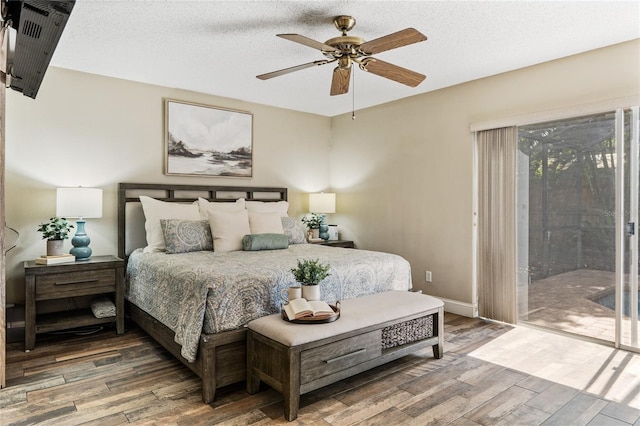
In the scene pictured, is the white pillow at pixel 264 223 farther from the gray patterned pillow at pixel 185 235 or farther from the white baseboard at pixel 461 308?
the white baseboard at pixel 461 308

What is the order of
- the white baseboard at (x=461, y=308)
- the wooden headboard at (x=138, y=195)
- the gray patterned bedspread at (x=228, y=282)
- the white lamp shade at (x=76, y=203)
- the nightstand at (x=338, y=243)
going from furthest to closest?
the nightstand at (x=338, y=243), the white baseboard at (x=461, y=308), the wooden headboard at (x=138, y=195), the white lamp shade at (x=76, y=203), the gray patterned bedspread at (x=228, y=282)

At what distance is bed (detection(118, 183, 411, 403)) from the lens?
2.52 metres

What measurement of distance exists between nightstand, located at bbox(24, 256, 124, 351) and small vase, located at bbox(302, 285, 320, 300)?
1995mm

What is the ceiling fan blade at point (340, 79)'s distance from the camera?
9.74 feet

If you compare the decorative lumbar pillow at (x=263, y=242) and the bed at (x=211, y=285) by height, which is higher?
the decorative lumbar pillow at (x=263, y=242)

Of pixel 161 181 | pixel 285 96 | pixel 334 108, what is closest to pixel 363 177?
pixel 334 108

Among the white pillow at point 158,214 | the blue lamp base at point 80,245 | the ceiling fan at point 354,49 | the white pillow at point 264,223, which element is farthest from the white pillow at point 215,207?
the ceiling fan at point 354,49

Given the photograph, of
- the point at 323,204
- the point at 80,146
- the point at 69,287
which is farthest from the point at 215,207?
the point at 323,204

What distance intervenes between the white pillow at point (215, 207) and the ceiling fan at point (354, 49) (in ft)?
5.66

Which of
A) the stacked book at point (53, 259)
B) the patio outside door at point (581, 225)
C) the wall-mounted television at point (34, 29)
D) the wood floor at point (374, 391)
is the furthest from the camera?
the stacked book at point (53, 259)

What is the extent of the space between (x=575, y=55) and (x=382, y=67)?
1.87 meters

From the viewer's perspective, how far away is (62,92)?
12.8ft

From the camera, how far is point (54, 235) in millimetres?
3562

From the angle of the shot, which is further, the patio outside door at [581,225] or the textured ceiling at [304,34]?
the patio outside door at [581,225]
